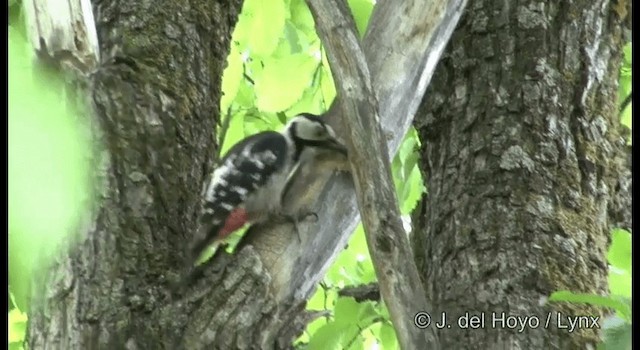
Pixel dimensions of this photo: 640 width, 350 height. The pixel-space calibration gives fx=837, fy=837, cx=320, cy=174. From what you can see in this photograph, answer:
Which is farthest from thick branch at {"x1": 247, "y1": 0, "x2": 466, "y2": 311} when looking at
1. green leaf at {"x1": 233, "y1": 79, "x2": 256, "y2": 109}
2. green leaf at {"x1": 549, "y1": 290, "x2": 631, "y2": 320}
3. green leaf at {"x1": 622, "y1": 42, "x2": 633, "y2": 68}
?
green leaf at {"x1": 233, "y1": 79, "x2": 256, "y2": 109}

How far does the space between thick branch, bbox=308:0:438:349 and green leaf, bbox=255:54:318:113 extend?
943mm

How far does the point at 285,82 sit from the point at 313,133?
1.26ft

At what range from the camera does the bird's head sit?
1.86 m

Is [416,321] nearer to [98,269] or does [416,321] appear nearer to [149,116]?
[98,269]

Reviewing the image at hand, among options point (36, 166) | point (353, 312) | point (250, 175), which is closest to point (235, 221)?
point (250, 175)

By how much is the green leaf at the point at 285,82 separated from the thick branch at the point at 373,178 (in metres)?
0.94

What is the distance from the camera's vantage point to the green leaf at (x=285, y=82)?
2.48 m

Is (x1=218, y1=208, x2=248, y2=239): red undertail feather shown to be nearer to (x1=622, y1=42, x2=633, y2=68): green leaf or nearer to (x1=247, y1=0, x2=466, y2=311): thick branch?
(x1=247, y1=0, x2=466, y2=311): thick branch

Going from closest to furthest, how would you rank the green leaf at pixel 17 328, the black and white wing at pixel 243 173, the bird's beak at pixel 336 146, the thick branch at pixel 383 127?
the thick branch at pixel 383 127 < the bird's beak at pixel 336 146 < the green leaf at pixel 17 328 < the black and white wing at pixel 243 173

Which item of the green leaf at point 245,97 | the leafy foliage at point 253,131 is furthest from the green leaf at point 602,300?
the green leaf at point 245,97

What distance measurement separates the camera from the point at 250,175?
2.43 meters

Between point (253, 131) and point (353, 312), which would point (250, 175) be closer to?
point (353, 312)

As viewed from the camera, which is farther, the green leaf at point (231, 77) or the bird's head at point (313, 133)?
the green leaf at point (231, 77)

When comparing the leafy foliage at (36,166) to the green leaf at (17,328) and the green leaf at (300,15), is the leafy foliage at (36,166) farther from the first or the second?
the green leaf at (300,15)
